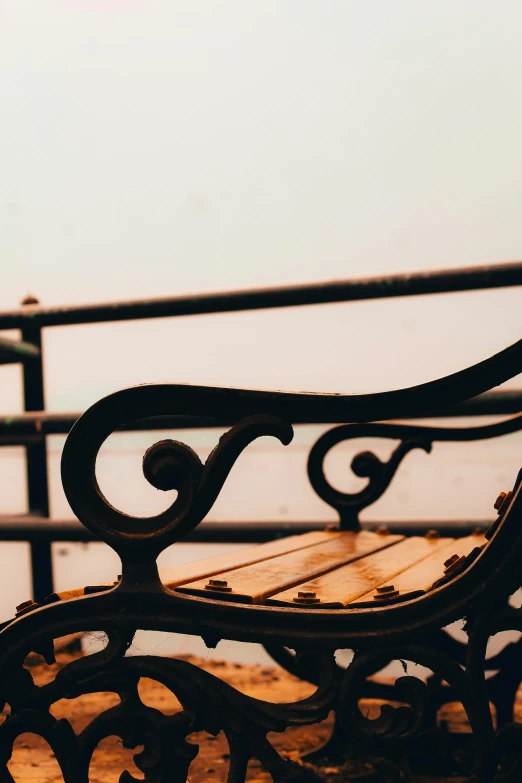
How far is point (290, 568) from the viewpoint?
1418 mm

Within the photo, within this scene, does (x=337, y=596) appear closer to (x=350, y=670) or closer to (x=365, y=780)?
(x=350, y=670)

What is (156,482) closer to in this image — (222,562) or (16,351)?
(222,562)

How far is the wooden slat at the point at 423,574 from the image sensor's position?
109 centimetres

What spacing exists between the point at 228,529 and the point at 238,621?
1.25m

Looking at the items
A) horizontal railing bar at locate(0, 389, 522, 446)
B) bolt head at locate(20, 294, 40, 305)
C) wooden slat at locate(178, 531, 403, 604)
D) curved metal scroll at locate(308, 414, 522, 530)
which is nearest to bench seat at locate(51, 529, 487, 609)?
wooden slat at locate(178, 531, 403, 604)

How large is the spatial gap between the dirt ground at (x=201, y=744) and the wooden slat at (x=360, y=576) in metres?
0.45

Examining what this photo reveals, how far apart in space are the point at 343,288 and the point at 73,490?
130cm

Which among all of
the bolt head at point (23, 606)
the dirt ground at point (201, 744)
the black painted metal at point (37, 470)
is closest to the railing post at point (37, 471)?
the black painted metal at point (37, 470)

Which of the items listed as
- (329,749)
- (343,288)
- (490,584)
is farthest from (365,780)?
(343,288)

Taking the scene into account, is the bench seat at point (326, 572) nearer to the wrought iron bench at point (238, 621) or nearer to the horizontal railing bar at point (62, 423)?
the wrought iron bench at point (238, 621)

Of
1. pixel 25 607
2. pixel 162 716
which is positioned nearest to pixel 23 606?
pixel 25 607

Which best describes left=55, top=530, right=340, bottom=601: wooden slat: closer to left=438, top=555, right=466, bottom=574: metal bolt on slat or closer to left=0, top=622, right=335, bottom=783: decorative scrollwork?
left=0, top=622, right=335, bottom=783: decorative scrollwork

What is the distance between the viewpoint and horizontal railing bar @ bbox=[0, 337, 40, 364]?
2.46 m

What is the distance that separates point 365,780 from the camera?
64.2 inches
